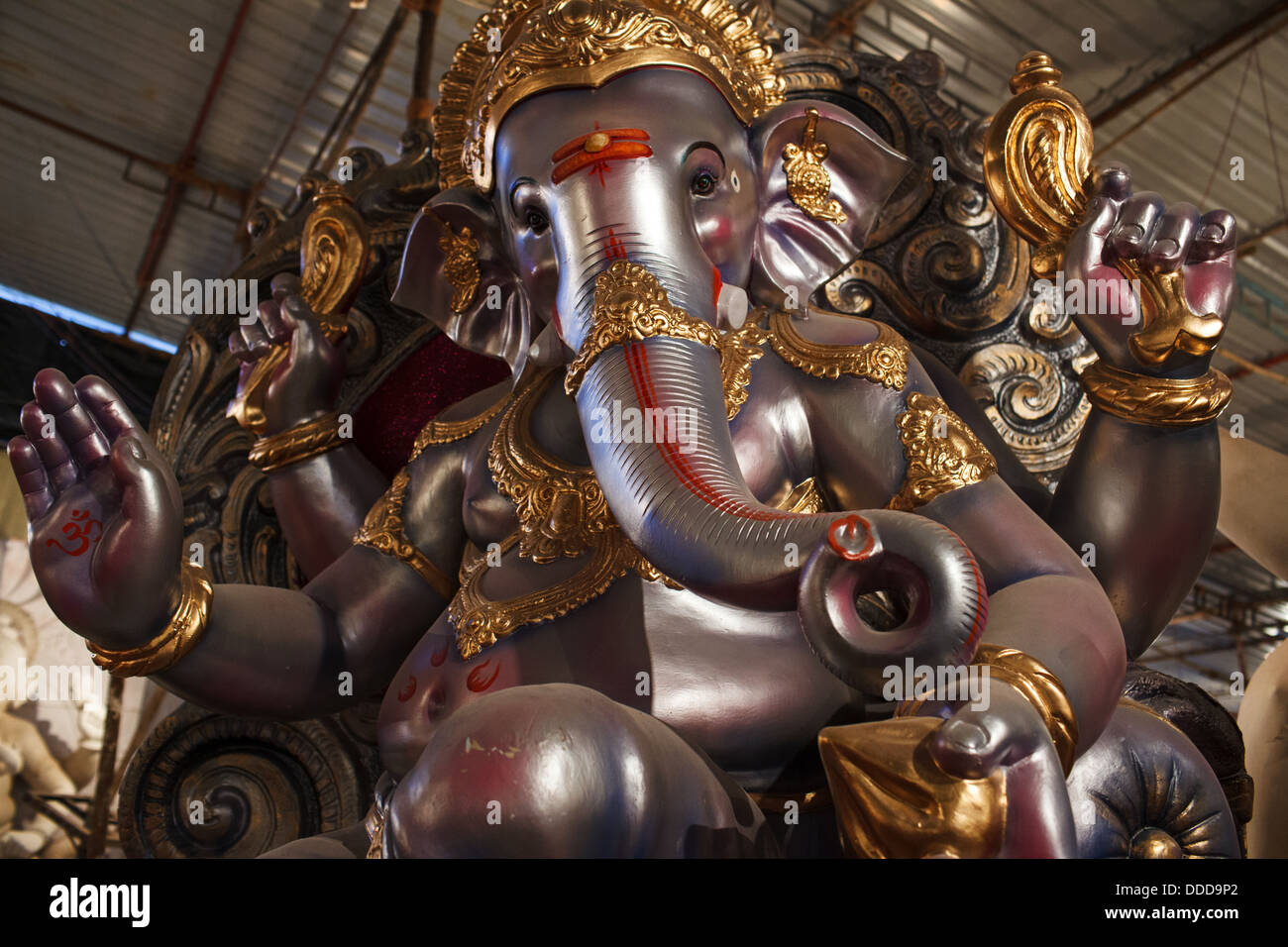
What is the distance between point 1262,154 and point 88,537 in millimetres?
5816

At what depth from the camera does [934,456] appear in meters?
1.21

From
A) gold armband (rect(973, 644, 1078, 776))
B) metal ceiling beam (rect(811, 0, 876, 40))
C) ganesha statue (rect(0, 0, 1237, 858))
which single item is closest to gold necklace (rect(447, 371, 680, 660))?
ganesha statue (rect(0, 0, 1237, 858))

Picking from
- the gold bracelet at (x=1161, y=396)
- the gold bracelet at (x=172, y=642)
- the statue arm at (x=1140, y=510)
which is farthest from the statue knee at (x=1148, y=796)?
the gold bracelet at (x=172, y=642)

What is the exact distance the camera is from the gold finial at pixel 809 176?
1.38 m

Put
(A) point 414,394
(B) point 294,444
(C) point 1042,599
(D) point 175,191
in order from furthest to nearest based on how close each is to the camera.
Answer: (D) point 175,191
(A) point 414,394
(B) point 294,444
(C) point 1042,599

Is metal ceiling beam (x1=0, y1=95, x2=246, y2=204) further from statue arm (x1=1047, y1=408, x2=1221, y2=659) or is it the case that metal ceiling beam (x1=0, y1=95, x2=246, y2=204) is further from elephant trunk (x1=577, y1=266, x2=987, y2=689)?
statue arm (x1=1047, y1=408, x2=1221, y2=659)

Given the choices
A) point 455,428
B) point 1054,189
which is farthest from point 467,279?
point 1054,189

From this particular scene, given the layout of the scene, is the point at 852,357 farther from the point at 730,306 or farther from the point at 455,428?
the point at 455,428

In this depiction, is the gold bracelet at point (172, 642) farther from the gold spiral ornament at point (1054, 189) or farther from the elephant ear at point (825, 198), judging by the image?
the gold spiral ornament at point (1054, 189)

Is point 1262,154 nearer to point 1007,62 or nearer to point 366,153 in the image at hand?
point 1007,62

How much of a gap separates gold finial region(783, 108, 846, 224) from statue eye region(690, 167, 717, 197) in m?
0.15

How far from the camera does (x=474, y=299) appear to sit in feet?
4.80

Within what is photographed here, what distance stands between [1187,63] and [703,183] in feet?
15.7

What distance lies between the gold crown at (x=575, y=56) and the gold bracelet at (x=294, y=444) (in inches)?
13.6
